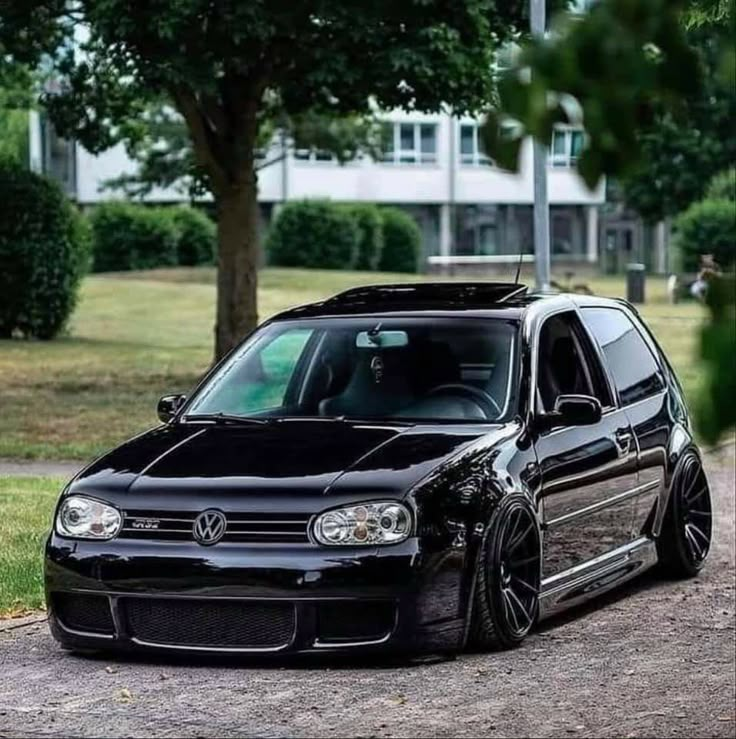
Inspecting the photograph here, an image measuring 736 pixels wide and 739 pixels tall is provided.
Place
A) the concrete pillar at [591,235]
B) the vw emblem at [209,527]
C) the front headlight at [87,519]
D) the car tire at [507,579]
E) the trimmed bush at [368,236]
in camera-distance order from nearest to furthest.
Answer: the vw emblem at [209,527]
the front headlight at [87,519]
the car tire at [507,579]
the trimmed bush at [368,236]
the concrete pillar at [591,235]

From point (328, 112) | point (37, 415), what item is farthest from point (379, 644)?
point (328, 112)

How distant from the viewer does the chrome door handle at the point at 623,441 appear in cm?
967

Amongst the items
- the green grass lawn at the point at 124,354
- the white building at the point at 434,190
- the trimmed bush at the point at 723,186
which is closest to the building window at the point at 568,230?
Result: the white building at the point at 434,190

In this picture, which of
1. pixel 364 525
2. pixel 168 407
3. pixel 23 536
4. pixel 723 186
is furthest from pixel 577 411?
pixel 723 186

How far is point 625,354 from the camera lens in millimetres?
10445

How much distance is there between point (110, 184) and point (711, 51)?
5565cm

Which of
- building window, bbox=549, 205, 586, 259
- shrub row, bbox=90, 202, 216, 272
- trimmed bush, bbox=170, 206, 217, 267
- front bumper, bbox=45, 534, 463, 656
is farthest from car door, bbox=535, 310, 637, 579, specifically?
building window, bbox=549, 205, 586, 259

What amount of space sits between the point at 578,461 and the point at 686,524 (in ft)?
5.95

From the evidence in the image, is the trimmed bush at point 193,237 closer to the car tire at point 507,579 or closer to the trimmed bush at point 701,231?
the trimmed bush at point 701,231

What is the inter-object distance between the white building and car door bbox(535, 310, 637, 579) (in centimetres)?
6026

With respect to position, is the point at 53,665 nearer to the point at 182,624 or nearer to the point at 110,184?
the point at 182,624

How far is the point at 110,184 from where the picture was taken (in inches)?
2302

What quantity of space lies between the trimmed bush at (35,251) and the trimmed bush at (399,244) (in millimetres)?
36237

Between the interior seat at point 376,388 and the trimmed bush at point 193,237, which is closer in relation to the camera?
the interior seat at point 376,388
